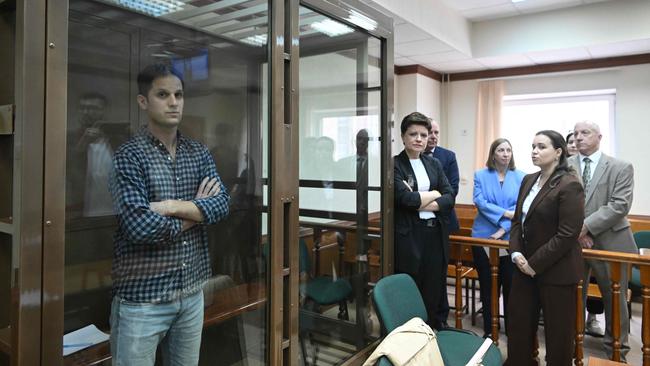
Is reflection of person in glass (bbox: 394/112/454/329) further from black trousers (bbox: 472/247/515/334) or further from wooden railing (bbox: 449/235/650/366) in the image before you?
black trousers (bbox: 472/247/515/334)

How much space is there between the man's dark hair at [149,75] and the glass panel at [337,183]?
683 millimetres

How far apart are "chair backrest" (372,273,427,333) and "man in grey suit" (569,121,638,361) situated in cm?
147

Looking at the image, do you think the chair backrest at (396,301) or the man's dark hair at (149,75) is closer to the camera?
the man's dark hair at (149,75)

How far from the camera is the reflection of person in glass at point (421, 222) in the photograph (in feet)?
8.34

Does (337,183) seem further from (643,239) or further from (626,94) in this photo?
(626,94)

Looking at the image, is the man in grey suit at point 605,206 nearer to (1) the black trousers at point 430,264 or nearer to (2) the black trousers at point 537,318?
(2) the black trousers at point 537,318

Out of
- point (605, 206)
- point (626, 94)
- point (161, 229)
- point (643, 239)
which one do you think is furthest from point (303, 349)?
point (626, 94)

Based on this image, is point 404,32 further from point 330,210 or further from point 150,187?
point 150,187

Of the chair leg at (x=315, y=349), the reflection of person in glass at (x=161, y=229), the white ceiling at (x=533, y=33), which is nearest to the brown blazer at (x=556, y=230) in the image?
the chair leg at (x=315, y=349)

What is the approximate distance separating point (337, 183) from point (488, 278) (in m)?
1.56

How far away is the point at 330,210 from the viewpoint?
7.34ft

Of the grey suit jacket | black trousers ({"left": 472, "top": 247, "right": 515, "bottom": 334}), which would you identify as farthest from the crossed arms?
the grey suit jacket

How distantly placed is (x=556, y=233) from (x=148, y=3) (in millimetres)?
2062

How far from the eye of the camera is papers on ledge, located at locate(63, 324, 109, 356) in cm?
126
